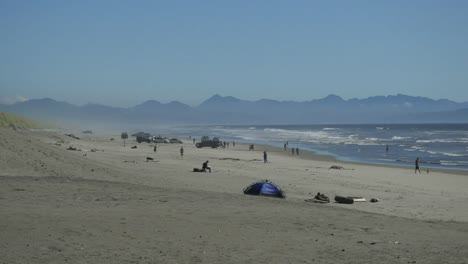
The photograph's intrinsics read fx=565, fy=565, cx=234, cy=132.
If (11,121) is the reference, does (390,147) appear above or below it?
below

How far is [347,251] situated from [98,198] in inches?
311

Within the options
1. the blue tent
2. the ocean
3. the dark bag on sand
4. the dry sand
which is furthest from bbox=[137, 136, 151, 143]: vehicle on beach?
the dark bag on sand

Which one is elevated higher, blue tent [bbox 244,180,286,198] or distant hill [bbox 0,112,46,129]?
distant hill [bbox 0,112,46,129]

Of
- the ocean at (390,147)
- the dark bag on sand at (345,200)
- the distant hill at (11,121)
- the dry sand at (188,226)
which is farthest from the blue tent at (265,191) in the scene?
the distant hill at (11,121)

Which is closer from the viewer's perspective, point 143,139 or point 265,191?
point 265,191

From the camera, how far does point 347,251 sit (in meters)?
10.7

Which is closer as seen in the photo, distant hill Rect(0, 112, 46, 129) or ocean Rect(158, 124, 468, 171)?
ocean Rect(158, 124, 468, 171)

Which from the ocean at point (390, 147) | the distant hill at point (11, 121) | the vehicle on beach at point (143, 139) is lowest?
the ocean at point (390, 147)

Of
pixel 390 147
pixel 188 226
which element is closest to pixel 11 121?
pixel 390 147

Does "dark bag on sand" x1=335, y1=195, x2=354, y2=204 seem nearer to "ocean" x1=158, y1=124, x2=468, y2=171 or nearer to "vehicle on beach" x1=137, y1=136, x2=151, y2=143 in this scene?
"ocean" x1=158, y1=124, x2=468, y2=171

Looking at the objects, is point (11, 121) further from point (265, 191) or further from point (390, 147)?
point (265, 191)

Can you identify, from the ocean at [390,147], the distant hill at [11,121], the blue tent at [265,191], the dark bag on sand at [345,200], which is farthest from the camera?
the distant hill at [11,121]

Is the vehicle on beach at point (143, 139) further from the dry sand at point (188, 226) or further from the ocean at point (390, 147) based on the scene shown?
the dry sand at point (188, 226)

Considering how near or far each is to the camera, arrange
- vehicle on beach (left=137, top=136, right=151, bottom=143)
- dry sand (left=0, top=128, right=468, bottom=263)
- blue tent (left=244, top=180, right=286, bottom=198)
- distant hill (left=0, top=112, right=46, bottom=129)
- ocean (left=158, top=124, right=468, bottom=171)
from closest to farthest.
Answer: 1. dry sand (left=0, top=128, right=468, bottom=263)
2. blue tent (left=244, top=180, right=286, bottom=198)
3. ocean (left=158, top=124, right=468, bottom=171)
4. distant hill (left=0, top=112, right=46, bottom=129)
5. vehicle on beach (left=137, top=136, right=151, bottom=143)
